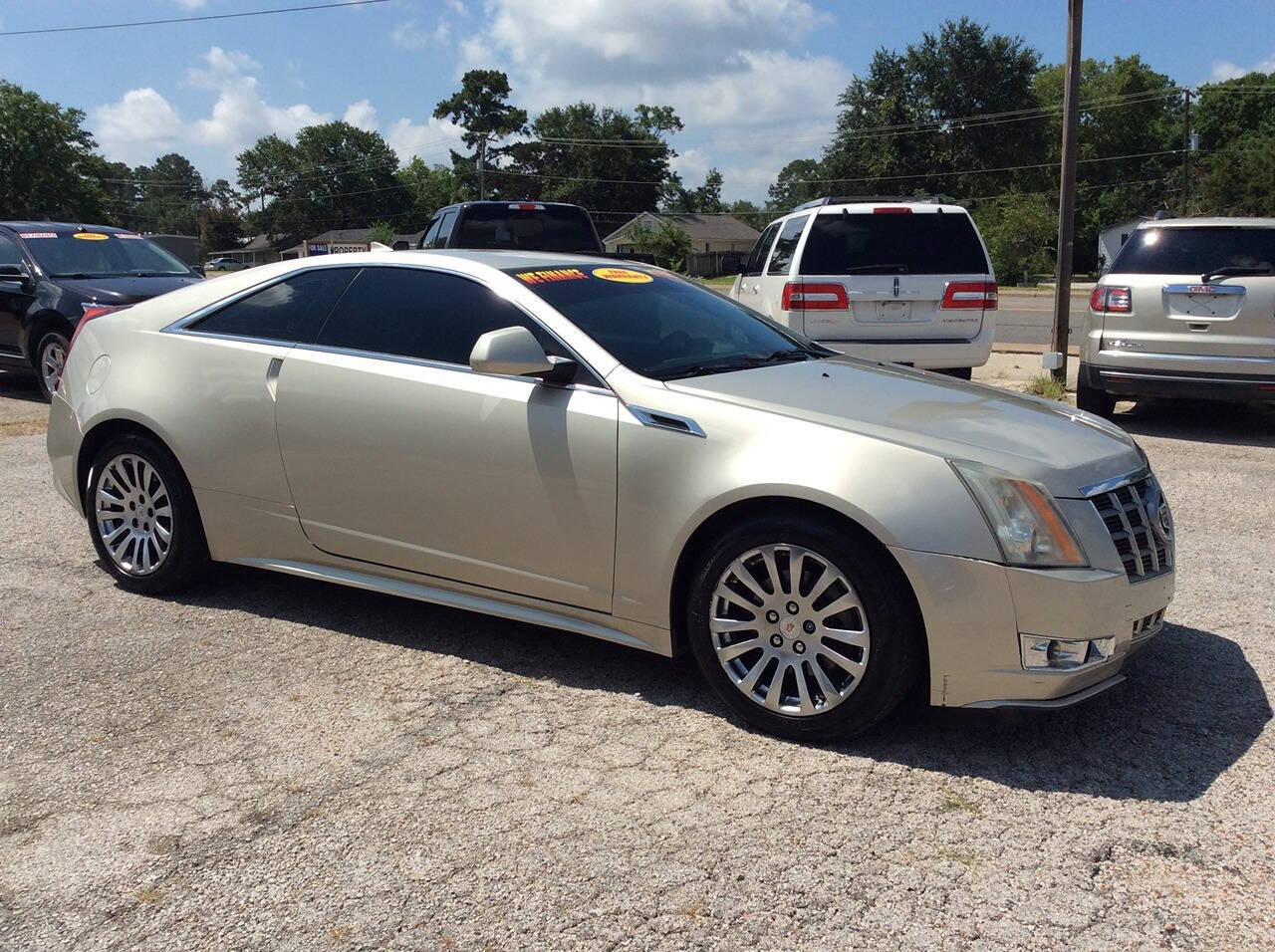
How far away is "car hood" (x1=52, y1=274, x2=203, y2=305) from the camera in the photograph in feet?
34.0

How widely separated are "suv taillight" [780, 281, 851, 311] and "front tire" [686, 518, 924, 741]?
19.8ft

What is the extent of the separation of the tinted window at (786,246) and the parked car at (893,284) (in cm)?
19

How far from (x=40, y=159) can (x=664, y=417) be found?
58.7 metres

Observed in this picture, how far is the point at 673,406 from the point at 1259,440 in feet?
22.7

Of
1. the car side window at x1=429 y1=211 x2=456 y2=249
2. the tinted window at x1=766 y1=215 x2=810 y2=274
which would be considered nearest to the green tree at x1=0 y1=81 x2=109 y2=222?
the car side window at x1=429 y1=211 x2=456 y2=249

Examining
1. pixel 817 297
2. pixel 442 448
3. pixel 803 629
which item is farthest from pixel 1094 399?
pixel 442 448

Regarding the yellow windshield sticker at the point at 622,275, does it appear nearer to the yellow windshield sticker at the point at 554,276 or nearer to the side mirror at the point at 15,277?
the yellow windshield sticker at the point at 554,276

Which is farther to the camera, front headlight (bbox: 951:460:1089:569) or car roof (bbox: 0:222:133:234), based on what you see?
car roof (bbox: 0:222:133:234)

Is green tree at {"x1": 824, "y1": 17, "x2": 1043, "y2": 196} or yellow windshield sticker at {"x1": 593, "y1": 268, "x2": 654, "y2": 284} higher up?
green tree at {"x1": 824, "y1": 17, "x2": 1043, "y2": 196}

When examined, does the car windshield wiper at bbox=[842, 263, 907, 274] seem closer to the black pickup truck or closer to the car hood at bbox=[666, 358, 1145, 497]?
the black pickup truck

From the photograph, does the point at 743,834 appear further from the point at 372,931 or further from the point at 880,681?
the point at 372,931

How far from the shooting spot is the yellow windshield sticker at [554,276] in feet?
13.9

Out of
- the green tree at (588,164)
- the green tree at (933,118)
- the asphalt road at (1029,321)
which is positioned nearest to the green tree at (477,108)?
the green tree at (588,164)

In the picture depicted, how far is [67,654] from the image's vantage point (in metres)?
4.29
